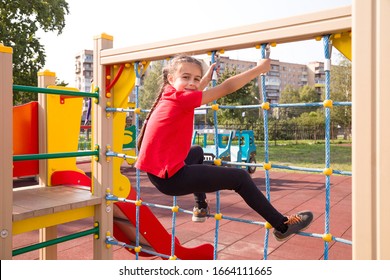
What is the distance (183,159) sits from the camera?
1.92 metres

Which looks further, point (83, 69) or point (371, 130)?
point (83, 69)

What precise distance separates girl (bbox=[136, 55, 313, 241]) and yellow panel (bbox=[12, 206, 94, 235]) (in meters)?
0.81

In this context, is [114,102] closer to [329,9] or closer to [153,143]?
[153,143]

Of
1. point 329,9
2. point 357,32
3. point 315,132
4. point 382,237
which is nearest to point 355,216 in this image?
point 382,237

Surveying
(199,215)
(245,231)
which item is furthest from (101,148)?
(245,231)

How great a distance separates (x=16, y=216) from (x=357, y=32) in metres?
1.90

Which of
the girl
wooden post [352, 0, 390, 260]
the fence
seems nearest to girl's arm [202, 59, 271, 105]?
the girl

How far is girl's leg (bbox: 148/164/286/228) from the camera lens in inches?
73.2

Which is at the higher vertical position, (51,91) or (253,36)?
(253,36)

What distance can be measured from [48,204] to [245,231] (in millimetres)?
2700

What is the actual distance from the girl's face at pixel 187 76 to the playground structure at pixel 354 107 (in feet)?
0.66

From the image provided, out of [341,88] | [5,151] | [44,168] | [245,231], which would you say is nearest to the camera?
[5,151]

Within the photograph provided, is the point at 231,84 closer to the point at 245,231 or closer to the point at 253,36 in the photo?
the point at 253,36

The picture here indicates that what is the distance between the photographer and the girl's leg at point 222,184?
1858 mm
